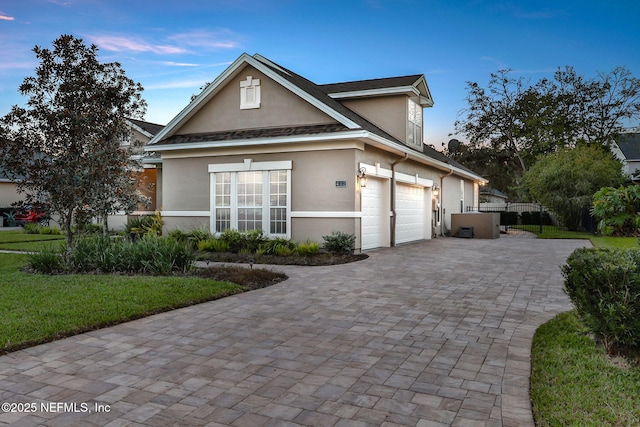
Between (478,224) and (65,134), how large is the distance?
1669cm

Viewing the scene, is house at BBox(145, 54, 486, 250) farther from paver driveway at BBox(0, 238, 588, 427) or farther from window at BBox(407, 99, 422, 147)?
paver driveway at BBox(0, 238, 588, 427)

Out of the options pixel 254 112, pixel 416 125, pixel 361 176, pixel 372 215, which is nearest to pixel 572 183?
pixel 416 125

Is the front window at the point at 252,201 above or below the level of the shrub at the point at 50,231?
above

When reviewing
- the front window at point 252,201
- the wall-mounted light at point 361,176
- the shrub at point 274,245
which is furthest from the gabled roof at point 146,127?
the wall-mounted light at point 361,176

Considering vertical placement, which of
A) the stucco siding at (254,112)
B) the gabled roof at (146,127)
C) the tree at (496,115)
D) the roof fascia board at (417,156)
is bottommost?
the roof fascia board at (417,156)

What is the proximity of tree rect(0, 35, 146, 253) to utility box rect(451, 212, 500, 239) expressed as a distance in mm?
15593

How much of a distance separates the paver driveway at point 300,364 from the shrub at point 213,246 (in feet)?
18.6

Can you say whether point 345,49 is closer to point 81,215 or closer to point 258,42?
point 258,42

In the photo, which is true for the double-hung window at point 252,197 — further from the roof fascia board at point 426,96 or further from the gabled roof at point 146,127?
the gabled roof at point 146,127

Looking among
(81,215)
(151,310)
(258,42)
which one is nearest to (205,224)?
(81,215)

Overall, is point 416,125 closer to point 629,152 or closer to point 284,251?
point 284,251

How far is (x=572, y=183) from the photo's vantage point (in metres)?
23.6

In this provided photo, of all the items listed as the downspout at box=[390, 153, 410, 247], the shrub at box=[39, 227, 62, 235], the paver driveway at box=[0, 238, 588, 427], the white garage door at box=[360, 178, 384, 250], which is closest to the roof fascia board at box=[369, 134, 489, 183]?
the downspout at box=[390, 153, 410, 247]

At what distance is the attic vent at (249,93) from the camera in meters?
14.1
